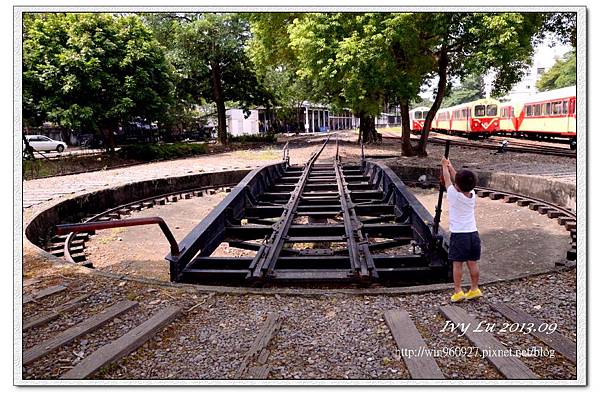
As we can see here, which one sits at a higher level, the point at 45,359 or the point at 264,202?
the point at 264,202

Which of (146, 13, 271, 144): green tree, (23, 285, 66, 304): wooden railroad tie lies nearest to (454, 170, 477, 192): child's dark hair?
(23, 285, 66, 304): wooden railroad tie

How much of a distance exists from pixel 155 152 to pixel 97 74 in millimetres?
5616

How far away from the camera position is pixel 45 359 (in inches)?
115

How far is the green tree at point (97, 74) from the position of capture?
13820 mm

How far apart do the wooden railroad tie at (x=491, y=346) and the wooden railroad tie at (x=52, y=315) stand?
9.78ft

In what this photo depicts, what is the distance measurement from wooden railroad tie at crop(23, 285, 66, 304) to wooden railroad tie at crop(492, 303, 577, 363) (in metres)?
3.75

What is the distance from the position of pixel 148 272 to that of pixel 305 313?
3445mm

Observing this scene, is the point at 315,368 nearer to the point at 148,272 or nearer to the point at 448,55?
the point at 148,272

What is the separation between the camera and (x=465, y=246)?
367 centimetres

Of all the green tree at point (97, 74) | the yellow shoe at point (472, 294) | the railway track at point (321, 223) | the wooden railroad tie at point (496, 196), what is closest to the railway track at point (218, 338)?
the yellow shoe at point (472, 294)

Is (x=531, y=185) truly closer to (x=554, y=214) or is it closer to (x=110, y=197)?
(x=554, y=214)

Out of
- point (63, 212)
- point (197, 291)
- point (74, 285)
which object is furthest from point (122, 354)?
point (63, 212)

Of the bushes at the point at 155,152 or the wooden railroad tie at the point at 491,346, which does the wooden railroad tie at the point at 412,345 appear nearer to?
the wooden railroad tie at the point at 491,346

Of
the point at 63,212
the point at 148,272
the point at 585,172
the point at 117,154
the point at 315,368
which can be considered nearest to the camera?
the point at 315,368
